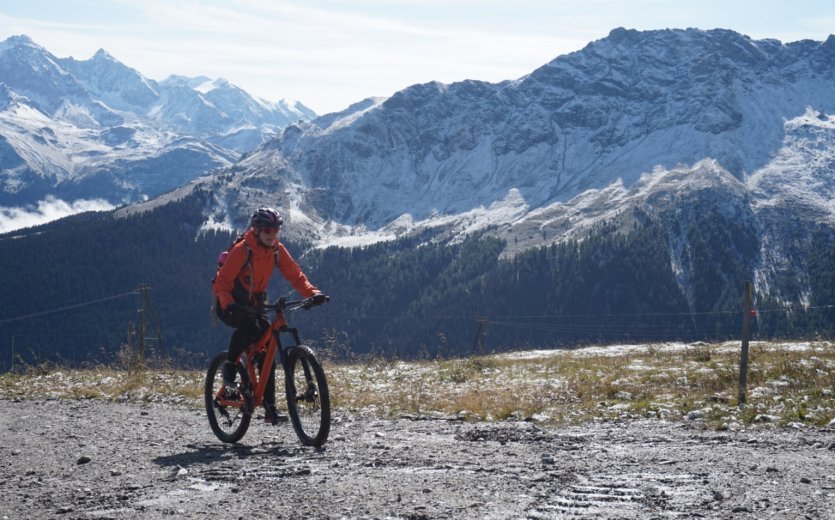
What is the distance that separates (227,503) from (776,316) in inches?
8089

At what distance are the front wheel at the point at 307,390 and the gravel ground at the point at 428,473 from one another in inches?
10.9

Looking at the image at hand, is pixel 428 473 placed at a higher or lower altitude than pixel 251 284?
lower

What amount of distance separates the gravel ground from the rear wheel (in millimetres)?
310

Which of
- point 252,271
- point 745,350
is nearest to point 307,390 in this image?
point 252,271

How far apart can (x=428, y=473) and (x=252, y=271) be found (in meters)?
4.71

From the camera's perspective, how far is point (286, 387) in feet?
39.2

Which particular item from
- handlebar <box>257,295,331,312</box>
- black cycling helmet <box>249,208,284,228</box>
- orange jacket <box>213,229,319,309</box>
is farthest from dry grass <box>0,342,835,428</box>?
black cycling helmet <box>249,208,284,228</box>

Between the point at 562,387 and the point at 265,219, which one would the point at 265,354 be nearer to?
the point at 265,219

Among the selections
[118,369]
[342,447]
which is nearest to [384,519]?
[342,447]

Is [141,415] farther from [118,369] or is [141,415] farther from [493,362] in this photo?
[493,362]

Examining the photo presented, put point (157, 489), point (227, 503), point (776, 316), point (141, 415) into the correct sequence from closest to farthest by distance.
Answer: point (227, 503)
point (157, 489)
point (141, 415)
point (776, 316)

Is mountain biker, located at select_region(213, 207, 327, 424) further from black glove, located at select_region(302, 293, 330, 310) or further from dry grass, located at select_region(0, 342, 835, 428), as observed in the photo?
dry grass, located at select_region(0, 342, 835, 428)

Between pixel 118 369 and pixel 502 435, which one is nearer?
pixel 502 435

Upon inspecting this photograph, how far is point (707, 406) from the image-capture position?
14609mm
